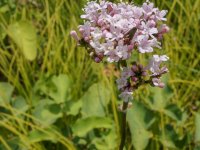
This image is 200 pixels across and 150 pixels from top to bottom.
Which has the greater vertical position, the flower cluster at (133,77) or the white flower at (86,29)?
the white flower at (86,29)

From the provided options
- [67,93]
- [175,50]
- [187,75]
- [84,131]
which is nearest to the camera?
[84,131]

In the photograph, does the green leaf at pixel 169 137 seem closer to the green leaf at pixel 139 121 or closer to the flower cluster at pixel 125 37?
the green leaf at pixel 139 121

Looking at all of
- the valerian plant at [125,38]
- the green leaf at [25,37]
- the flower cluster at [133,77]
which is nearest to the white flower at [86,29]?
the valerian plant at [125,38]

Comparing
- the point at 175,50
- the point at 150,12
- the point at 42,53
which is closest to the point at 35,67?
the point at 42,53

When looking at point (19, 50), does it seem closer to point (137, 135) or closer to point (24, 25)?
point (24, 25)

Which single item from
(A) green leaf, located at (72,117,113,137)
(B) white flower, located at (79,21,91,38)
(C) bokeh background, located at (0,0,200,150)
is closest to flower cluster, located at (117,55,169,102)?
(B) white flower, located at (79,21,91,38)
